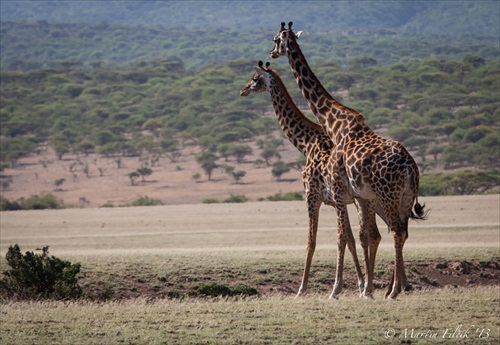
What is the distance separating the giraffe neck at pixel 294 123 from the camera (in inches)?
607

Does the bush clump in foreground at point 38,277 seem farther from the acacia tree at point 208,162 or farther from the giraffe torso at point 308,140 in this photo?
the acacia tree at point 208,162

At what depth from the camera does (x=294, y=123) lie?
1559 cm

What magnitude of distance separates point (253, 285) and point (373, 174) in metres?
5.31

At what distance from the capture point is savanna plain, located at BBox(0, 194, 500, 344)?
1117cm

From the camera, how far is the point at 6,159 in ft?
230

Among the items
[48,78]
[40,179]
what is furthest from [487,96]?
[48,78]

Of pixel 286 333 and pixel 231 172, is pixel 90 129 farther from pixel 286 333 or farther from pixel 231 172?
pixel 286 333

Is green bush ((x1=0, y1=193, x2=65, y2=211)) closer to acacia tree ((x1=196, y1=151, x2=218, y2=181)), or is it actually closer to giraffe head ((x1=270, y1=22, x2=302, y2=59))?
acacia tree ((x1=196, y1=151, x2=218, y2=181))

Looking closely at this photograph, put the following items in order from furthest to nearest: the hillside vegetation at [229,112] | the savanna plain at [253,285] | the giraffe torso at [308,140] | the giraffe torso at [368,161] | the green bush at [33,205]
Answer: the hillside vegetation at [229,112] → the green bush at [33,205] → the giraffe torso at [308,140] → the giraffe torso at [368,161] → the savanna plain at [253,285]

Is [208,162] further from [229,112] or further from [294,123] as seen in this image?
[294,123]

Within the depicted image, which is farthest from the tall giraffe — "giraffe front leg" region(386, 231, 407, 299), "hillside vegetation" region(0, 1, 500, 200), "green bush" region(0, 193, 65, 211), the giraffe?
"green bush" region(0, 193, 65, 211)

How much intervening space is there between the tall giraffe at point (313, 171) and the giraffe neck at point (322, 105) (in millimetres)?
380

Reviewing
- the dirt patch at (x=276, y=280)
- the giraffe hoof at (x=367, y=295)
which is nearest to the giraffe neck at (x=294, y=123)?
the giraffe hoof at (x=367, y=295)

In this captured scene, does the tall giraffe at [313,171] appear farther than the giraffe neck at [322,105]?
No
